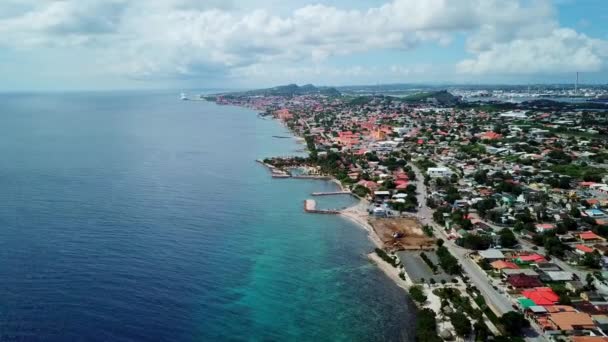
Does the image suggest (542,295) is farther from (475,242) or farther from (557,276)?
(475,242)

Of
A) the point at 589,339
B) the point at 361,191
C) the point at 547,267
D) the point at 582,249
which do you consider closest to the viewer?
the point at 589,339

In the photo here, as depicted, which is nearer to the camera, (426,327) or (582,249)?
(426,327)

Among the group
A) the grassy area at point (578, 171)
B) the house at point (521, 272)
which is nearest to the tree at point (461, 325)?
the house at point (521, 272)

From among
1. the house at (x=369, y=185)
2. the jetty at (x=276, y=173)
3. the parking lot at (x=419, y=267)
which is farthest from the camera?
the jetty at (x=276, y=173)

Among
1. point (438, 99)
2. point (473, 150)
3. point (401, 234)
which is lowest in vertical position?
point (401, 234)

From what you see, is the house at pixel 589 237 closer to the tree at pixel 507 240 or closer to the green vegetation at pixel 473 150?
the tree at pixel 507 240

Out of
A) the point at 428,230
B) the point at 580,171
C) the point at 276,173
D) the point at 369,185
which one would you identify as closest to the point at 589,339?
the point at 428,230

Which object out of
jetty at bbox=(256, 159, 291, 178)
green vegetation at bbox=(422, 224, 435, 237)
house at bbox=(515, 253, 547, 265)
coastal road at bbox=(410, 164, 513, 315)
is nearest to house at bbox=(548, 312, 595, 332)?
coastal road at bbox=(410, 164, 513, 315)

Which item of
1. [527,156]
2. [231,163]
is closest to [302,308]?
[231,163]
